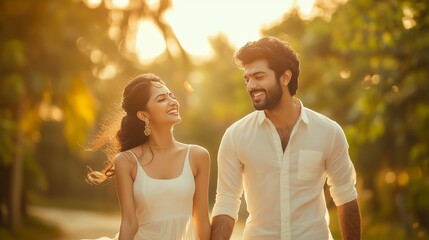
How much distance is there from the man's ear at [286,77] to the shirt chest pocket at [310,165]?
0.53 m

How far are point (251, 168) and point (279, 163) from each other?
209 mm

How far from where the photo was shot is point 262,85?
6.21 metres

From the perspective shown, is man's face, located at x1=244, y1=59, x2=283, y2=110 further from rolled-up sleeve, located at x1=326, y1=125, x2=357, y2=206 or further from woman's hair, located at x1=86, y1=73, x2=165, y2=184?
woman's hair, located at x1=86, y1=73, x2=165, y2=184

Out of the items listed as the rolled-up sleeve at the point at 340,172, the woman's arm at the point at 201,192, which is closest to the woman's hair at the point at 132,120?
the woman's arm at the point at 201,192

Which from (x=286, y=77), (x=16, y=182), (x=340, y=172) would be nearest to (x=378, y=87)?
(x=286, y=77)

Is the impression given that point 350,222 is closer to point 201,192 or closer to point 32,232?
point 201,192

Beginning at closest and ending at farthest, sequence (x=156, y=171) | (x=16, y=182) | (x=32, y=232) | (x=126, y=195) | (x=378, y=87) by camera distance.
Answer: (x=126, y=195), (x=156, y=171), (x=378, y=87), (x=16, y=182), (x=32, y=232)

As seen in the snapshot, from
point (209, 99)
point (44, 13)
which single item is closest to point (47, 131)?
point (209, 99)

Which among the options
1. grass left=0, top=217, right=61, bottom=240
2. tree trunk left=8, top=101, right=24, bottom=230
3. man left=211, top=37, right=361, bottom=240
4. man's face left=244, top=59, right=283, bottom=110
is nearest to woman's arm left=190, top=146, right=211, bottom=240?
man left=211, top=37, right=361, bottom=240

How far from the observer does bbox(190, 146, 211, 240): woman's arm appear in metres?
6.50

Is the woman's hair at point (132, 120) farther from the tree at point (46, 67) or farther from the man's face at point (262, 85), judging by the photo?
the tree at point (46, 67)

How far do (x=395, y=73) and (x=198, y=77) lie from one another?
66.4 m

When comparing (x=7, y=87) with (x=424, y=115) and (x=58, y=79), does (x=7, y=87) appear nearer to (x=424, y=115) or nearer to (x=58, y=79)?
(x=58, y=79)

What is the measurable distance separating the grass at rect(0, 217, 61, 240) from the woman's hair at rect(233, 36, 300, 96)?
57.8ft
